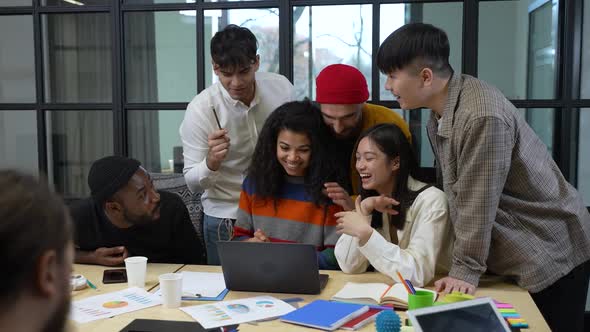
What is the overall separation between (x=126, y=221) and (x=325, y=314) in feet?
3.54

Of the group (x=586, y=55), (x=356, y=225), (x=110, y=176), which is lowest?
(x=356, y=225)

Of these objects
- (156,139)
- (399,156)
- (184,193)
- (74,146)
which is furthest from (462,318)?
(74,146)

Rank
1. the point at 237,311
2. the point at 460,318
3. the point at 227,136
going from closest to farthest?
the point at 460,318
the point at 237,311
the point at 227,136

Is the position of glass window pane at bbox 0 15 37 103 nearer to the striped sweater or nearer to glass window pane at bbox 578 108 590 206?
the striped sweater

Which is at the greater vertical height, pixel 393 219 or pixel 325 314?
pixel 393 219

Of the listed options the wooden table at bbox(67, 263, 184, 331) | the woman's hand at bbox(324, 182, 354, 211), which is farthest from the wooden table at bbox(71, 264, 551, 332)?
the woman's hand at bbox(324, 182, 354, 211)

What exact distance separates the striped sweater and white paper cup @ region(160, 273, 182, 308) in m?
0.62

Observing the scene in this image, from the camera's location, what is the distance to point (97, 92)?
137 inches

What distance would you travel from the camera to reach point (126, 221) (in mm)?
2455

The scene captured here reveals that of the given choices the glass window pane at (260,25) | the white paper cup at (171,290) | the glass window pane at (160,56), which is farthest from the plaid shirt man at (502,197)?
the glass window pane at (160,56)

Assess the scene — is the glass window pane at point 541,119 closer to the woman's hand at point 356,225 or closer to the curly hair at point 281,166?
the curly hair at point 281,166

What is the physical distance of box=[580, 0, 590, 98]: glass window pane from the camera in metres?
2.93

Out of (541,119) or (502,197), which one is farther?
(541,119)

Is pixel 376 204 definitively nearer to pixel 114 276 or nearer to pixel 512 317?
pixel 512 317
